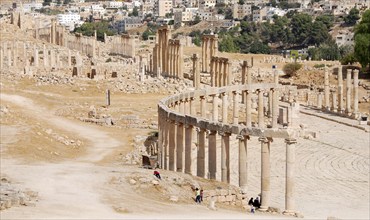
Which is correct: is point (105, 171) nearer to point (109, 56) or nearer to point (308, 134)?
point (308, 134)

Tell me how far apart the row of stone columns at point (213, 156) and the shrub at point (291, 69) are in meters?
65.8

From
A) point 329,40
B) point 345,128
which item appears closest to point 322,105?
point 345,128

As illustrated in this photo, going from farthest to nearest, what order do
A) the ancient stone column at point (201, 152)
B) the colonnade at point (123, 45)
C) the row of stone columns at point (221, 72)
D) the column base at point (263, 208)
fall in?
the colonnade at point (123, 45) → the row of stone columns at point (221, 72) → the ancient stone column at point (201, 152) → the column base at point (263, 208)

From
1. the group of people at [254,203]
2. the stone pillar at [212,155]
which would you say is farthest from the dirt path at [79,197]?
the stone pillar at [212,155]

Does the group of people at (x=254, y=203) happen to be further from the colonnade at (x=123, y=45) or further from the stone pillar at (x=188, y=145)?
the colonnade at (x=123, y=45)

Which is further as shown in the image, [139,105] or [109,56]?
[109,56]

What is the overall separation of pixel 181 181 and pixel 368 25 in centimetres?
7275

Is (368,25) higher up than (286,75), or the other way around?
(368,25)

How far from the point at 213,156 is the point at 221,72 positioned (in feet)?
113

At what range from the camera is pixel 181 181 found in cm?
3156

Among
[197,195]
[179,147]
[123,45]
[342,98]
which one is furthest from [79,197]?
[123,45]

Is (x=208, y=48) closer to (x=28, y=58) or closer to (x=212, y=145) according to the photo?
(x=28, y=58)

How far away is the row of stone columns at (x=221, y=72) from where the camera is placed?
67562mm

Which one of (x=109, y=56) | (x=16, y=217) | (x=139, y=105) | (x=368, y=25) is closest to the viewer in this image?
(x=16, y=217)
